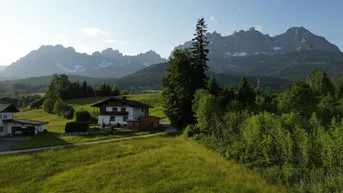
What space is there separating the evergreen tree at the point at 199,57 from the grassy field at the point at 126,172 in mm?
25016

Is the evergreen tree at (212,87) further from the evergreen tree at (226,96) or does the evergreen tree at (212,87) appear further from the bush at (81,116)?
the bush at (81,116)

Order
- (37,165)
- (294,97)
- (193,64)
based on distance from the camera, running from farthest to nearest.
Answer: (294,97), (193,64), (37,165)

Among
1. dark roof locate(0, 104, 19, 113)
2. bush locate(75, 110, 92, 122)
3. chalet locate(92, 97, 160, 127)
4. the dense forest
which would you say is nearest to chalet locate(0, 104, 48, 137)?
dark roof locate(0, 104, 19, 113)

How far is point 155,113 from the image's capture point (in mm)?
94188

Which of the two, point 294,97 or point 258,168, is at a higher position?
point 294,97

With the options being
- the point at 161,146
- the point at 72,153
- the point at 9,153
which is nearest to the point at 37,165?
the point at 72,153

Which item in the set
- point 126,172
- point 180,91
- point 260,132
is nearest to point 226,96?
point 180,91

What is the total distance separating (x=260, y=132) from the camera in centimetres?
3139

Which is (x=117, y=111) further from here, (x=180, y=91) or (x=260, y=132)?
(x=260, y=132)

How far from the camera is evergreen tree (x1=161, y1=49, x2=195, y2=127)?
197ft

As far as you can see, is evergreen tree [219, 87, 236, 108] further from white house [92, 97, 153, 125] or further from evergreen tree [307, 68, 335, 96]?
evergreen tree [307, 68, 335, 96]

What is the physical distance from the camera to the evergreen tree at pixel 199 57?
62.0m

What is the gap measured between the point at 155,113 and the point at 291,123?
6675 cm

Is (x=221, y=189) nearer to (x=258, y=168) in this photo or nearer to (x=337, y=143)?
(x=258, y=168)
